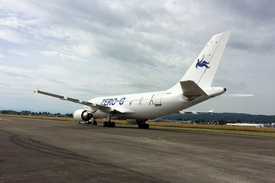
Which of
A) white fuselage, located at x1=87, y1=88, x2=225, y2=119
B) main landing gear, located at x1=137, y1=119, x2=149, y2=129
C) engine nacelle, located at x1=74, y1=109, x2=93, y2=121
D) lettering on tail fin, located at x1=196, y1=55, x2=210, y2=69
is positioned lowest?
main landing gear, located at x1=137, y1=119, x2=149, y2=129

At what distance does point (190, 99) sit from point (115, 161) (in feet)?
46.5

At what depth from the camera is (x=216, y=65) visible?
750 inches

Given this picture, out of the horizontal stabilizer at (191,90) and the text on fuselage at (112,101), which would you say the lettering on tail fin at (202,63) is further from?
the text on fuselage at (112,101)

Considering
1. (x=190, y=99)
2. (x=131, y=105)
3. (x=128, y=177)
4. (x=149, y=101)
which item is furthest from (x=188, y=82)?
(x=128, y=177)

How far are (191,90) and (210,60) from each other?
3664mm

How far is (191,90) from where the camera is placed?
18.0 meters

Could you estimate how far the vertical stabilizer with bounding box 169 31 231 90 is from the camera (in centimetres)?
1889

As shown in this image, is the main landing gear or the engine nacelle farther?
the engine nacelle

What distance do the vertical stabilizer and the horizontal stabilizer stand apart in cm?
147

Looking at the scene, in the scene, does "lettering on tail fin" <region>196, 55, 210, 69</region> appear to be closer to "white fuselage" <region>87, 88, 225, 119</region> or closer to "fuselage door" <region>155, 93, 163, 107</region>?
"white fuselage" <region>87, 88, 225, 119</region>

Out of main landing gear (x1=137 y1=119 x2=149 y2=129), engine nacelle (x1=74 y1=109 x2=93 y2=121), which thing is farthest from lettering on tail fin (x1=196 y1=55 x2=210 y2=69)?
engine nacelle (x1=74 y1=109 x2=93 y2=121)

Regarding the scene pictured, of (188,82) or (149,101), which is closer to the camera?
(188,82)

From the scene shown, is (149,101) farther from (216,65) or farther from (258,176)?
(258,176)

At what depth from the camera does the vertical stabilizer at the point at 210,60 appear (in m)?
18.9
